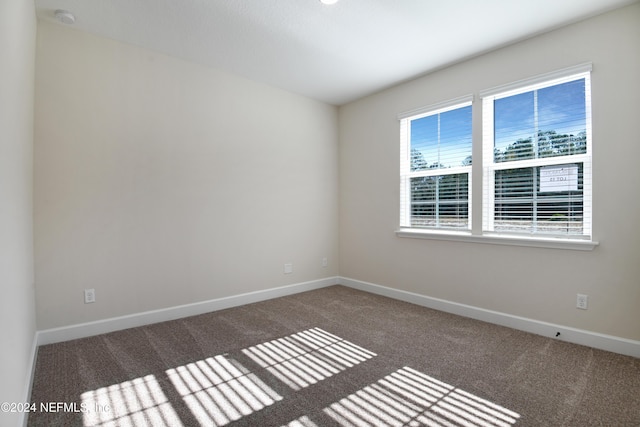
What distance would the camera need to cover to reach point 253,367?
7.50 feet

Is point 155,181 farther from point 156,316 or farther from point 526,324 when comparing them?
point 526,324

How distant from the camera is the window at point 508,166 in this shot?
106 inches

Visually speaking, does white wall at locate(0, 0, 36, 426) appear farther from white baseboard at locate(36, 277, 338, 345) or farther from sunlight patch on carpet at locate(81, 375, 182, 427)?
white baseboard at locate(36, 277, 338, 345)

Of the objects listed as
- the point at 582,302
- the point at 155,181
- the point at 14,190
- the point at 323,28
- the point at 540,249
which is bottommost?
the point at 582,302

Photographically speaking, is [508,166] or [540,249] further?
[508,166]

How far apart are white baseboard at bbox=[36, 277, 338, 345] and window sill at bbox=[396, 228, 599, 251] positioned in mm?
1659

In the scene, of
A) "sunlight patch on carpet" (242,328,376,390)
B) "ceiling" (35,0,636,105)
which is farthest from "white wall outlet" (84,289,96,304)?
"ceiling" (35,0,636,105)

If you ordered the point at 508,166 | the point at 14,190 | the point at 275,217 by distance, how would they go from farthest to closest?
the point at 275,217, the point at 508,166, the point at 14,190

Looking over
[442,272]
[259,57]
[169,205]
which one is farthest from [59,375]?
[442,272]

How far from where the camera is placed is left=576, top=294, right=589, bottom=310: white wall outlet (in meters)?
2.62

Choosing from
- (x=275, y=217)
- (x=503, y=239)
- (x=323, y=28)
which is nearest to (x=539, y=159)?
(x=503, y=239)

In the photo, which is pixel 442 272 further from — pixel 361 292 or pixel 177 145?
pixel 177 145

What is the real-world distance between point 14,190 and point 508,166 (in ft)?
12.3

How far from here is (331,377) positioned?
2160 mm
